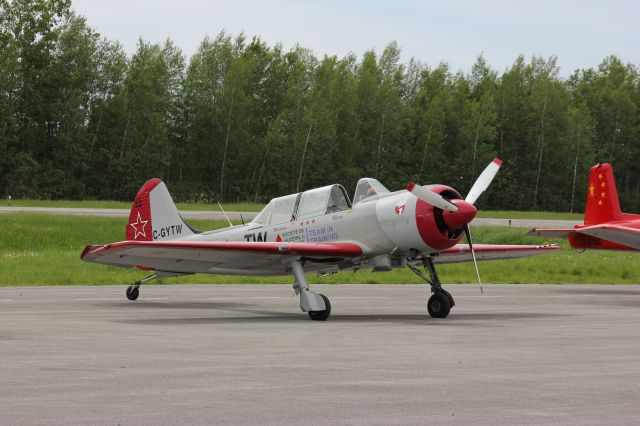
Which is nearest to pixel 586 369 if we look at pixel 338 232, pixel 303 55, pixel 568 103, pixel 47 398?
pixel 47 398

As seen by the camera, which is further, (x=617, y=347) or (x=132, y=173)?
(x=132, y=173)

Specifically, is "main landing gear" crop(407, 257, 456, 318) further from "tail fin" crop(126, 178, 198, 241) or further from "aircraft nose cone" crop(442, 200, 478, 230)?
"tail fin" crop(126, 178, 198, 241)

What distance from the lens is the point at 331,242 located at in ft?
61.0

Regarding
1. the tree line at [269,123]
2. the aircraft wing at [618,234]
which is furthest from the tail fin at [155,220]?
the tree line at [269,123]

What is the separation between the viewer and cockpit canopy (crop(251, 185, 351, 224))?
18922 mm

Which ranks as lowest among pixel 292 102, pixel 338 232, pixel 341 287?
pixel 341 287

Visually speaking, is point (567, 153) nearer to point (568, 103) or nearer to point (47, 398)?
point (568, 103)

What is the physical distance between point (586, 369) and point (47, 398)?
5516mm

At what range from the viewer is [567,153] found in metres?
93.9

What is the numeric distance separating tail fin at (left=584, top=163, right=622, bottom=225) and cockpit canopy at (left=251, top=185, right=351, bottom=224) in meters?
10.8

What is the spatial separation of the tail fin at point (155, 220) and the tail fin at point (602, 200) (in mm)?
11308

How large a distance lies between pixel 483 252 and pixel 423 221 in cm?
411

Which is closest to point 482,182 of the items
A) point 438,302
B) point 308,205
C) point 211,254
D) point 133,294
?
point 438,302

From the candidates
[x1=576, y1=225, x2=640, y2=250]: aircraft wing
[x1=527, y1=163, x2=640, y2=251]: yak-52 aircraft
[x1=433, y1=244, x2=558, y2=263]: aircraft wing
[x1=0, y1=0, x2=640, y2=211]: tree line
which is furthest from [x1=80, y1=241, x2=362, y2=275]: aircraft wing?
[x1=0, y1=0, x2=640, y2=211]: tree line
